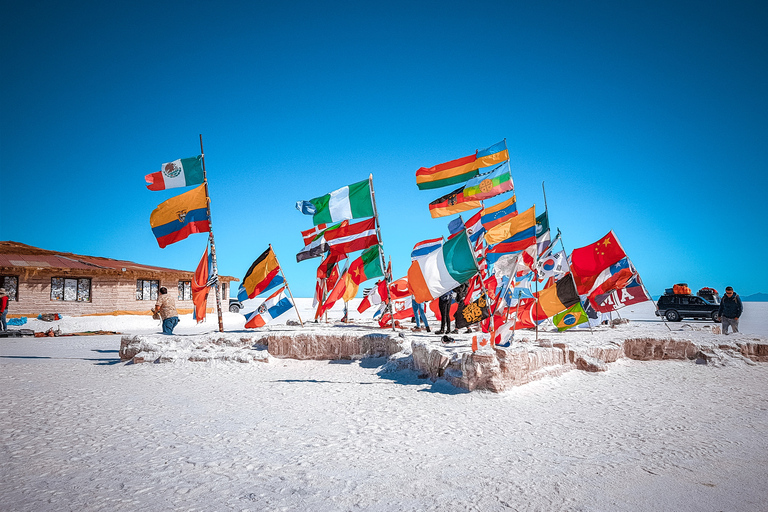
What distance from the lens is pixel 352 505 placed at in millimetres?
2838

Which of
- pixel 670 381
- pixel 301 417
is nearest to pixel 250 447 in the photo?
pixel 301 417

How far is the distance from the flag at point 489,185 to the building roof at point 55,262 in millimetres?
20470

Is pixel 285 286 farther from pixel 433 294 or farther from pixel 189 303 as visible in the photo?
pixel 189 303

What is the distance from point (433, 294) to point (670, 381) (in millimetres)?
4132

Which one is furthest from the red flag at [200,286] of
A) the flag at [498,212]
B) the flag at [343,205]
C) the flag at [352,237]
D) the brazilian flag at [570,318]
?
the brazilian flag at [570,318]

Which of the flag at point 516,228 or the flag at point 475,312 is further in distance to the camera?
the flag at point 516,228

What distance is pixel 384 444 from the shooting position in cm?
406

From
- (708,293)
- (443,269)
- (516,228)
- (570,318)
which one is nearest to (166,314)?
(443,269)

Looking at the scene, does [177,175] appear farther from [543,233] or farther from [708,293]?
[708,293]

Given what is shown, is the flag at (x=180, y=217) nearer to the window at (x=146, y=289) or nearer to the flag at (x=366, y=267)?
the flag at (x=366, y=267)

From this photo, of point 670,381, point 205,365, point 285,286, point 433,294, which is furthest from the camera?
point 285,286

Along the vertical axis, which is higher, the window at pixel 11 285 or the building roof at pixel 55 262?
the building roof at pixel 55 262

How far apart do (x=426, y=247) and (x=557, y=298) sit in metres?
2.85

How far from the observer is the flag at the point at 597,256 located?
8820mm
